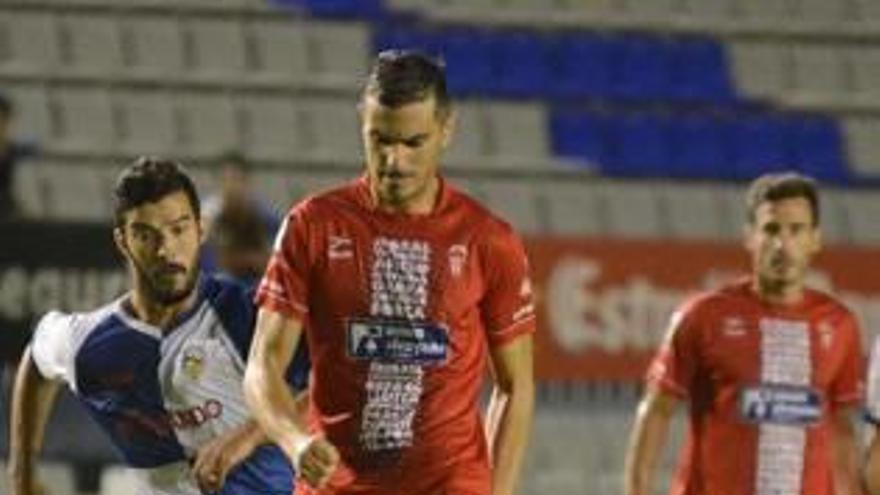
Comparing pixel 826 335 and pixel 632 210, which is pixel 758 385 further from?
pixel 632 210

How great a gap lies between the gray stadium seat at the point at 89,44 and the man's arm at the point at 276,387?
848 cm

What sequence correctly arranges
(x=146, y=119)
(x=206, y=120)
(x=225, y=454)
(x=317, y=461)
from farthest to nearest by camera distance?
(x=206, y=120) < (x=146, y=119) < (x=225, y=454) < (x=317, y=461)

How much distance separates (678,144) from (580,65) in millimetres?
798

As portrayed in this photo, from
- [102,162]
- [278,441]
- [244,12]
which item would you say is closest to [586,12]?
[244,12]

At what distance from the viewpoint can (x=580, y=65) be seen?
13562mm

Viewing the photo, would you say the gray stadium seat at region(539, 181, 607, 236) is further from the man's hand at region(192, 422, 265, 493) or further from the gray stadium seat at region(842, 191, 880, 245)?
the man's hand at region(192, 422, 265, 493)

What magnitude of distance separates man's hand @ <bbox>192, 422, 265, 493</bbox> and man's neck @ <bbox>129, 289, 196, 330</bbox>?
38 centimetres

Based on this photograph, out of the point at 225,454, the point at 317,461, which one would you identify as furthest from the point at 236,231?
the point at 317,461

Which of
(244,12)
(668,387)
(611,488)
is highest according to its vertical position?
(244,12)

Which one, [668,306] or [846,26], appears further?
[846,26]

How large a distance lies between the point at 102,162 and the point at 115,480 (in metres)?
3.25

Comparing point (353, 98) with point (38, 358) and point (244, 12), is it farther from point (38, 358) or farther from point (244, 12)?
point (38, 358)

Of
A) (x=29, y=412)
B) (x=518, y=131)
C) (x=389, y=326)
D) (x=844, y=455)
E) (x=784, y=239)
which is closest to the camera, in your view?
(x=389, y=326)

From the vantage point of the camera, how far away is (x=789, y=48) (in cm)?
1419
